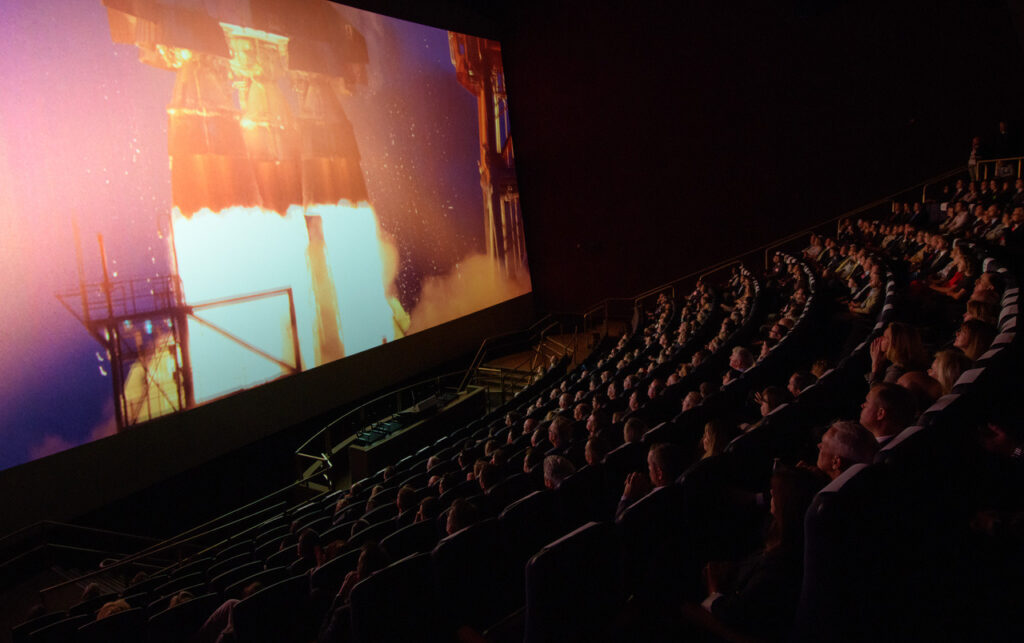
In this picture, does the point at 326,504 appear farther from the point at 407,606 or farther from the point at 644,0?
the point at 644,0

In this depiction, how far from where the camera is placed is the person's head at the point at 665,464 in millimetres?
2254

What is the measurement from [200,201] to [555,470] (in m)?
5.98

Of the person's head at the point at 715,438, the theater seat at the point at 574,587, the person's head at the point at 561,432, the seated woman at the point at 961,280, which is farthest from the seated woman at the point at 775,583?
the seated woman at the point at 961,280

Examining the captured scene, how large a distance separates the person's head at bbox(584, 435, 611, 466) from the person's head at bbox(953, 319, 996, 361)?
1616 mm

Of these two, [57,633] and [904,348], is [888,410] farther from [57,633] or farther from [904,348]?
[57,633]

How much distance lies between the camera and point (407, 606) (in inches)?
81.0

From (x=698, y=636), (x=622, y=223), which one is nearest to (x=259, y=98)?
(x=622, y=223)

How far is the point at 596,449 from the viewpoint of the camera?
3.00 metres

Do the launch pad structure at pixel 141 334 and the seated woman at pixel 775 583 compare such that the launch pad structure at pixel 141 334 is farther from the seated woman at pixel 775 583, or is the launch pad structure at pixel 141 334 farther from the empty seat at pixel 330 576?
the seated woman at pixel 775 583

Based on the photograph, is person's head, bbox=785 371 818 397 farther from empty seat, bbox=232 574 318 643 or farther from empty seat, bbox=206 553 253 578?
empty seat, bbox=206 553 253 578

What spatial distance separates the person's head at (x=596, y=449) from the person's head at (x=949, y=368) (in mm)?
1411

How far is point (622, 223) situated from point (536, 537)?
10531mm

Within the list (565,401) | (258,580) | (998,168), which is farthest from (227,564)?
(998,168)

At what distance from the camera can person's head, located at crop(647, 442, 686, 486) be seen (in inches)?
88.7
